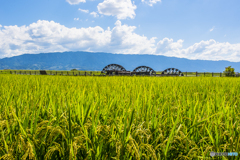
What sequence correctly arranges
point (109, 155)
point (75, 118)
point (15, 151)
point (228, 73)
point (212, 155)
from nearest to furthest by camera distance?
point (212, 155) → point (109, 155) → point (15, 151) → point (75, 118) → point (228, 73)

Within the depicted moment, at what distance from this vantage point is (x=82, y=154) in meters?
1.37

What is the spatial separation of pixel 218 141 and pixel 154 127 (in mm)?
614

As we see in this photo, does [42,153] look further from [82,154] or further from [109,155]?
[109,155]

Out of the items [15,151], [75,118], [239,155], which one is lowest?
[15,151]

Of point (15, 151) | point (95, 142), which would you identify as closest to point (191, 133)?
point (95, 142)

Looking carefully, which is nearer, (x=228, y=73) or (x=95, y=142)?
(x=95, y=142)

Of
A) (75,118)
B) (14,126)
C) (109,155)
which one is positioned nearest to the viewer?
(109,155)

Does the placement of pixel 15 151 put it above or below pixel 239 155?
below

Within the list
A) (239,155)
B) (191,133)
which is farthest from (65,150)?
(239,155)

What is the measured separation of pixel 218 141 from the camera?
1.45 meters

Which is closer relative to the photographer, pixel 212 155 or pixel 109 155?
pixel 212 155

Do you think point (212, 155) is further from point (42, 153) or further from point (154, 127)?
point (42, 153)

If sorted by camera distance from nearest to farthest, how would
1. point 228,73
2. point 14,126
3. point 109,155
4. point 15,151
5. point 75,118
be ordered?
1. point 109,155
2. point 15,151
3. point 14,126
4. point 75,118
5. point 228,73

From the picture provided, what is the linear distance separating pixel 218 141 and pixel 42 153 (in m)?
1.67
